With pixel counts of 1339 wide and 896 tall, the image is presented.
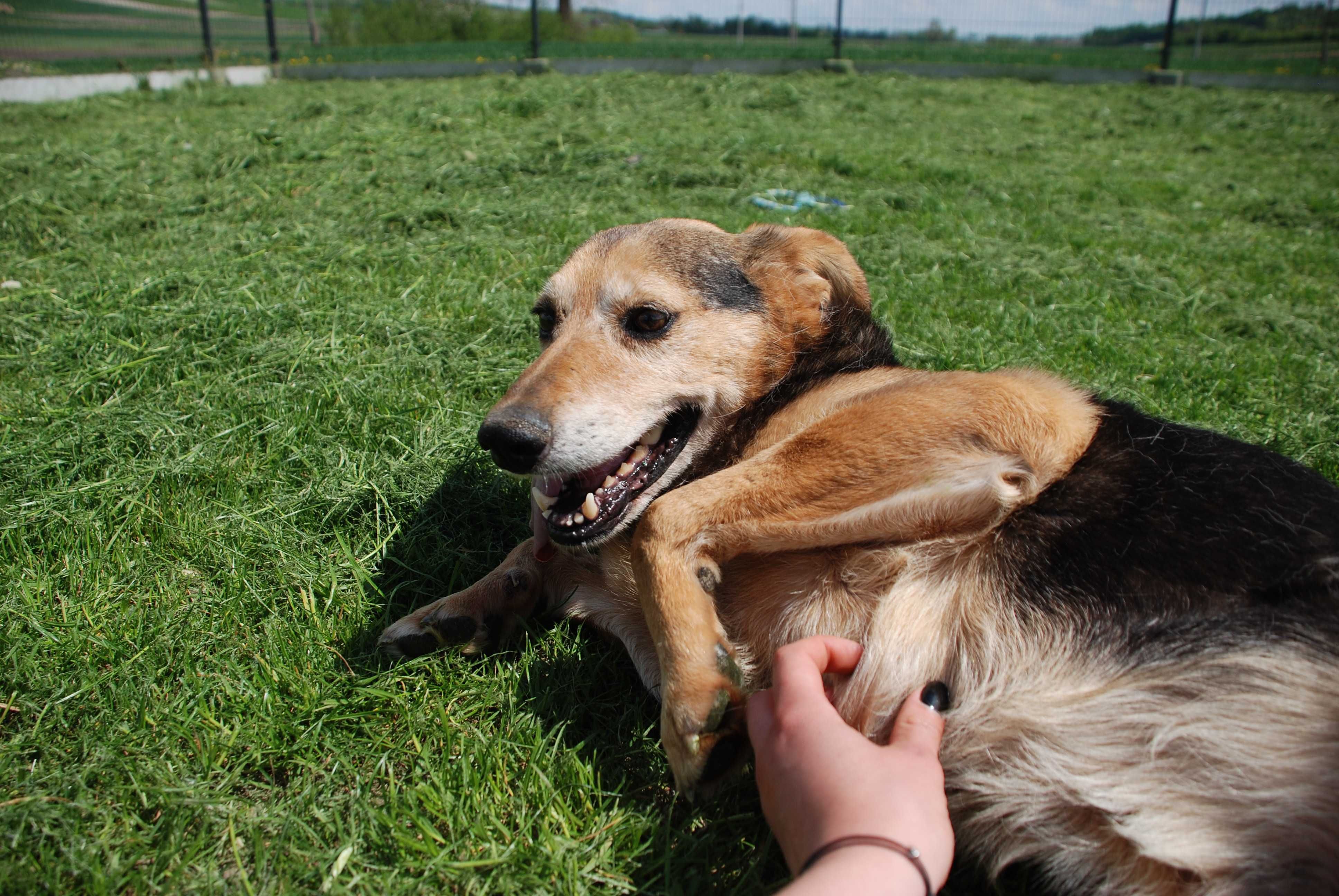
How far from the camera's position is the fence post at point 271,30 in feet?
66.7

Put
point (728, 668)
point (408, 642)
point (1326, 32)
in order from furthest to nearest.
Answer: point (1326, 32)
point (408, 642)
point (728, 668)

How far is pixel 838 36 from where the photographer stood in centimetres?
2098

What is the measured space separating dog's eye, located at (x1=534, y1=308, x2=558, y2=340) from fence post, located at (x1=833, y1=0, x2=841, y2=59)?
728 inches

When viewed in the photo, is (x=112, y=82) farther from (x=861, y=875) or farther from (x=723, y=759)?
(x=861, y=875)

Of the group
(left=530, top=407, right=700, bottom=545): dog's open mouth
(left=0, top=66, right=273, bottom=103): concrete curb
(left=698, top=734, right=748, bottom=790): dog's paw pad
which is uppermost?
(left=0, top=66, right=273, bottom=103): concrete curb

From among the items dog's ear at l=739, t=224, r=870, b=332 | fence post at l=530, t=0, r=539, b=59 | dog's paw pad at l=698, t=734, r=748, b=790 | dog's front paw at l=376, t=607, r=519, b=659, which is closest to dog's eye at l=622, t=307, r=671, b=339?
dog's ear at l=739, t=224, r=870, b=332

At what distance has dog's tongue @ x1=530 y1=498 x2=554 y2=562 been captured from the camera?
3133mm

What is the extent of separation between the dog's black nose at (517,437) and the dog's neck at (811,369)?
671mm

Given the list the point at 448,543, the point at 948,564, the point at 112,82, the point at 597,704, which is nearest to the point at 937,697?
the point at 948,564

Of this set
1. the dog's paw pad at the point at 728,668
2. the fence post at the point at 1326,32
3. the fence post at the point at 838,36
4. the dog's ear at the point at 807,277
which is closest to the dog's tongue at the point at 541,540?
the dog's paw pad at the point at 728,668

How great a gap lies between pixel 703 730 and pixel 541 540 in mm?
→ 1111

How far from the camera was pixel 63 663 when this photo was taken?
106 inches

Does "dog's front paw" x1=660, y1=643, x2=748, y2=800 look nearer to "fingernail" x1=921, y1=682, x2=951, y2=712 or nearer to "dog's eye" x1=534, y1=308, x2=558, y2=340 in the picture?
"fingernail" x1=921, y1=682, x2=951, y2=712

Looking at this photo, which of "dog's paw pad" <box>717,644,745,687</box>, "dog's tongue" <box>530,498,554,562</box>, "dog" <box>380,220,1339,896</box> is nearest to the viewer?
"dog" <box>380,220,1339,896</box>
